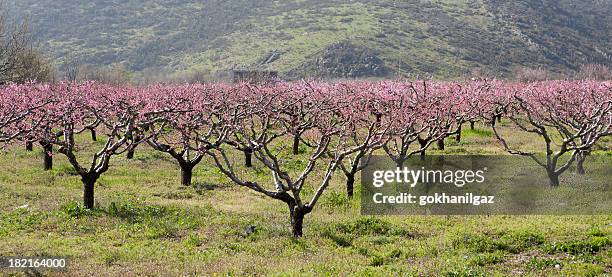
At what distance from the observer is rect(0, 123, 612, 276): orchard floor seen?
37.3 ft

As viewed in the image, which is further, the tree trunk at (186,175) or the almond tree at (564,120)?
the tree trunk at (186,175)

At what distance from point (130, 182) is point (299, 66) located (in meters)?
107

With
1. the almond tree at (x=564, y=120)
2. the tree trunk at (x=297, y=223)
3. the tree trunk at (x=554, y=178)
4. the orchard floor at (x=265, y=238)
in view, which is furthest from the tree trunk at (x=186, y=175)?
the tree trunk at (x=554, y=178)

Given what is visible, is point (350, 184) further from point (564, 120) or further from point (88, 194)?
point (564, 120)

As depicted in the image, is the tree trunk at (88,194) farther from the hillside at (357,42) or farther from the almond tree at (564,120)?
the hillside at (357,42)

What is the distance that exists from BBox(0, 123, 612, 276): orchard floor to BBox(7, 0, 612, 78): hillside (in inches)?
4070

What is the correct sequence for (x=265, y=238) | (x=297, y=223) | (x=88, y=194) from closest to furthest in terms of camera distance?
1. (x=265, y=238)
2. (x=297, y=223)
3. (x=88, y=194)

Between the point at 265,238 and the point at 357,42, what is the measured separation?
136 m

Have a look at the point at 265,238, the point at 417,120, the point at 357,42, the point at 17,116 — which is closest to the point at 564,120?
the point at 417,120

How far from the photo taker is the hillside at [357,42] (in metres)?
134

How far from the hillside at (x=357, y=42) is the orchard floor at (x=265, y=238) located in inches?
4070

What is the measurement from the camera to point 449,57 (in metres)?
142

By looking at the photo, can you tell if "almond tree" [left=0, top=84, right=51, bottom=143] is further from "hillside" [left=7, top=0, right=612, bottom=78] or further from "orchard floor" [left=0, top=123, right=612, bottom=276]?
"hillside" [left=7, top=0, right=612, bottom=78]

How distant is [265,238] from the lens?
562 inches
